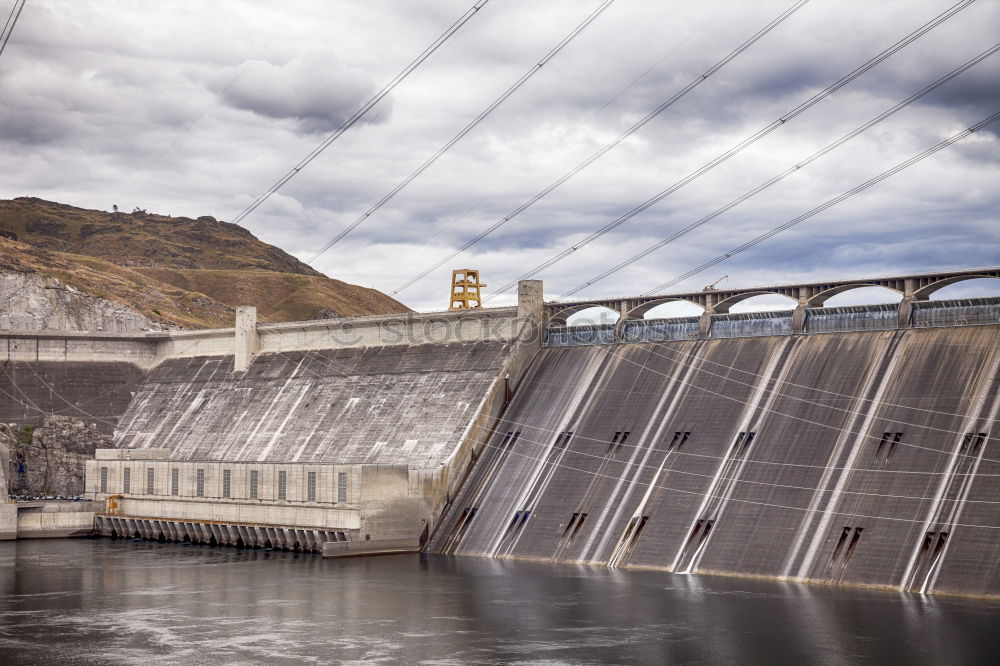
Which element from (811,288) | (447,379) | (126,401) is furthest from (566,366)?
(126,401)

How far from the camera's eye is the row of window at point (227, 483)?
215 ft

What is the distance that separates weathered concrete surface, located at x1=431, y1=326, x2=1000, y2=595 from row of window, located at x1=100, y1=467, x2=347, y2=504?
653 cm

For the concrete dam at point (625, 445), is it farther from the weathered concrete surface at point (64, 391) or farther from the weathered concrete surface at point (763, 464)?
the weathered concrete surface at point (64, 391)

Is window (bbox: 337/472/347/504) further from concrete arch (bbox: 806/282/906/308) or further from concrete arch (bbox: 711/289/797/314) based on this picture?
concrete arch (bbox: 806/282/906/308)

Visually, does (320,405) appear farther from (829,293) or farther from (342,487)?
(829,293)

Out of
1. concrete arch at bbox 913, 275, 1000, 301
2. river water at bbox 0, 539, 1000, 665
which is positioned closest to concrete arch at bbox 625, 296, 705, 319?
concrete arch at bbox 913, 275, 1000, 301

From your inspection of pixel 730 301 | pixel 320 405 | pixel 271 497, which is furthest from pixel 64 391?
pixel 730 301

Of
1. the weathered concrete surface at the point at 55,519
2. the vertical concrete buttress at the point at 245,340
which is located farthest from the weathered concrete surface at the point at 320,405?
the weathered concrete surface at the point at 55,519

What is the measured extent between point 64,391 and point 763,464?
6152cm

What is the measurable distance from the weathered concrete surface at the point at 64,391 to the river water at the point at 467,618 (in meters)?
34.9

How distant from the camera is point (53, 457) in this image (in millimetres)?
91000

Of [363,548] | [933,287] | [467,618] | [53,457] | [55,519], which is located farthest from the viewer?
[53,457]

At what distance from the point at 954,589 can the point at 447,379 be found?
37.0 m

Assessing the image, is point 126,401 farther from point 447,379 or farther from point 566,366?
point 566,366
